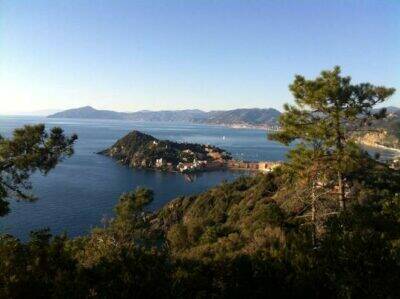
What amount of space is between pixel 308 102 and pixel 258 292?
680cm

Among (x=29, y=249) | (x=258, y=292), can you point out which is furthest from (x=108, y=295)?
(x=258, y=292)

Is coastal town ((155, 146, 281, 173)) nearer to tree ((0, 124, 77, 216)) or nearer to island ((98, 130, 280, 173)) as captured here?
island ((98, 130, 280, 173))

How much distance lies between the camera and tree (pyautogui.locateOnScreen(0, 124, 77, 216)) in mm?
9654

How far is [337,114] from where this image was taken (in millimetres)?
11344

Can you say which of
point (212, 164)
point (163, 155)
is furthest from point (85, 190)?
point (212, 164)

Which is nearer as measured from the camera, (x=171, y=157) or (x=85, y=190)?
(x=85, y=190)

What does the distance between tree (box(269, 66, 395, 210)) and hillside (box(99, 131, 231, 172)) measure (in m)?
83.2

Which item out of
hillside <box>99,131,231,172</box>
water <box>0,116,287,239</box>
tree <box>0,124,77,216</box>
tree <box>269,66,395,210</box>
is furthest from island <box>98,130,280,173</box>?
tree <box>0,124,77,216</box>

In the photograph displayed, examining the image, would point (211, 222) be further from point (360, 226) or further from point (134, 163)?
point (134, 163)

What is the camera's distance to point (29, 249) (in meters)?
6.56

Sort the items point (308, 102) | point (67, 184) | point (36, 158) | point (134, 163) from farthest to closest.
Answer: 1. point (134, 163)
2. point (67, 184)
3. point (308, 102)
4. point (36, 158)

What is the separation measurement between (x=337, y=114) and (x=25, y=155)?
7.94 meters

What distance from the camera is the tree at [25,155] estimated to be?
965 cm

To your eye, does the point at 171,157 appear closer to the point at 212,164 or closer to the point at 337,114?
the point at 212,164
